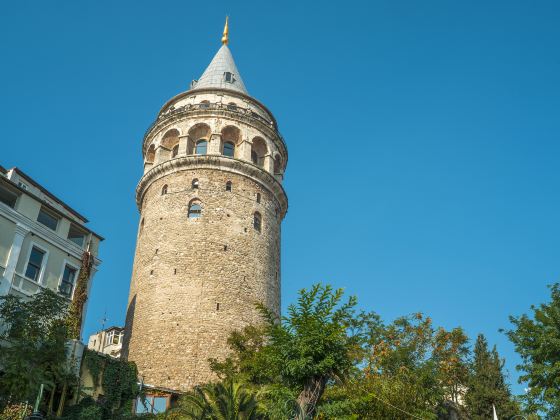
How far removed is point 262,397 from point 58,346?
6825 millimetres

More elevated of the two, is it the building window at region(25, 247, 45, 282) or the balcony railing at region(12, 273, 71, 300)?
the building window at region(25, 247, 45, 282)

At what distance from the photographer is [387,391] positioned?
76.2 ft

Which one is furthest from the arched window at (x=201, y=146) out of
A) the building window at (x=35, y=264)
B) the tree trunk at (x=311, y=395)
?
the tree trunk at (x=311, y=395)

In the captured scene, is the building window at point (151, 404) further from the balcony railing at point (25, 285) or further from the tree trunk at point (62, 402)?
the balcony railing at point (25, 285)

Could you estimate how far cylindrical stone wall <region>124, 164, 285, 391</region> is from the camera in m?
29.9

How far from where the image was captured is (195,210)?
33875mm

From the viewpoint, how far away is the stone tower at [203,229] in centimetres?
3020

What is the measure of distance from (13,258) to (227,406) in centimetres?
948

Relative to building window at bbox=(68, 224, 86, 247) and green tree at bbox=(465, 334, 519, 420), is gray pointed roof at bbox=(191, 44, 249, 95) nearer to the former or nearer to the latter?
building window at bbox=(68, 224, 86, 247)

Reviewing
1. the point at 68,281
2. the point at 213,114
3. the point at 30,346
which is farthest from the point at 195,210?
the point at 30,346

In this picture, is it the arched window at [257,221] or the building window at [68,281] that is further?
the arched window at [257,221]

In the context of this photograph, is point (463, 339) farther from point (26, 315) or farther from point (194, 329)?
point (26, 315)

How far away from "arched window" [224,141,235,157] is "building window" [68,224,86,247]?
40.4 feet

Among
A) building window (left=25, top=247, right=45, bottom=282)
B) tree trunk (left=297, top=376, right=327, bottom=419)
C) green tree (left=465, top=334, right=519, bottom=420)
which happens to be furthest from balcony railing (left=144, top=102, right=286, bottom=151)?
tree trunk (left=297, top=376, right=327, bottom=419)
